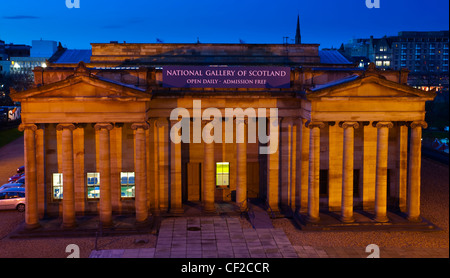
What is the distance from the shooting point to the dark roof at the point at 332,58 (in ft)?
147

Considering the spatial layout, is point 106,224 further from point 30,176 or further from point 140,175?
point 30,176

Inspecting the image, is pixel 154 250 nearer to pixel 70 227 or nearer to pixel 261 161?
pixel 70 227

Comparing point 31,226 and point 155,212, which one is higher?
point 155,212

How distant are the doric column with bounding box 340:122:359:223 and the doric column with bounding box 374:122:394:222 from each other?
6.02 feet

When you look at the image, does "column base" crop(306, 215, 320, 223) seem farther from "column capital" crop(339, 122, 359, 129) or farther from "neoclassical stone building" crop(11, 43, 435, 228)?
"column capital" crop(339, 122, 359, 129)

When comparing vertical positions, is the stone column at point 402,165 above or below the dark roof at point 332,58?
below

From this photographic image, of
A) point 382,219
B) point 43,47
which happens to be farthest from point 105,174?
point 43,47

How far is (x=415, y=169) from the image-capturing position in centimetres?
3472

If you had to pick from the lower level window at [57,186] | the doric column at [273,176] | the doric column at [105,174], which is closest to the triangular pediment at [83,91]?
the doric column at [105,174]

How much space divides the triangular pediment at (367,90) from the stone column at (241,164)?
234 inches

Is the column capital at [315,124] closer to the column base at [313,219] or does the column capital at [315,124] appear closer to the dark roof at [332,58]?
the column base at [313,219]

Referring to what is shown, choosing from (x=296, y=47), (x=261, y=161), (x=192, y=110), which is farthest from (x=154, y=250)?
(x=296, y=47)

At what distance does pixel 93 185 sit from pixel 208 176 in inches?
339

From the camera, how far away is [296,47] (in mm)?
45156
